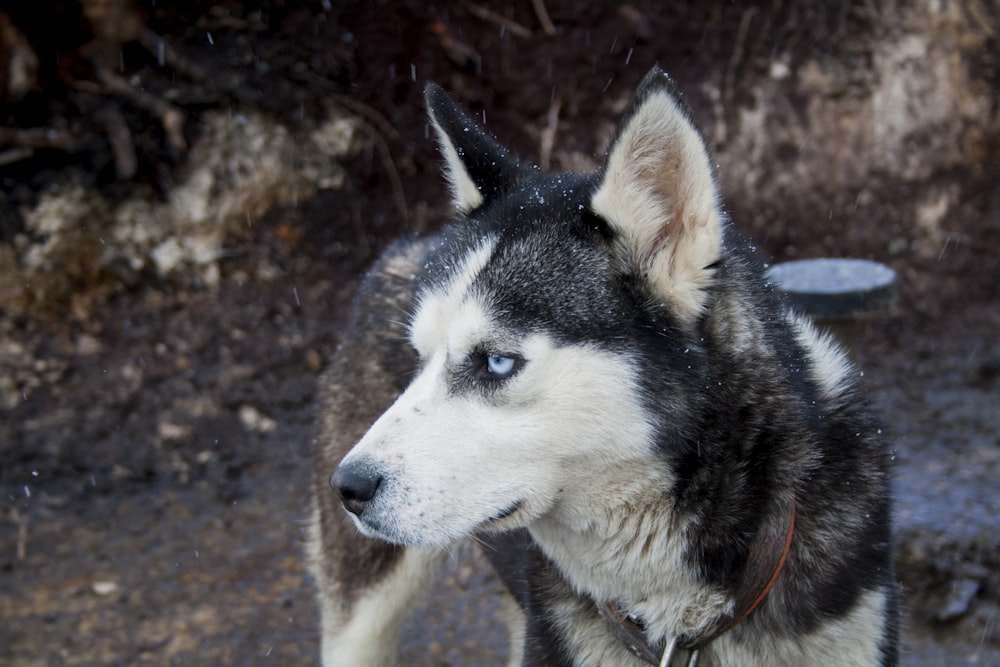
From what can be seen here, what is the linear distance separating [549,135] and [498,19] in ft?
2.88

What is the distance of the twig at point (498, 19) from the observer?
600 cm

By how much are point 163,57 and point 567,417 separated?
494cm

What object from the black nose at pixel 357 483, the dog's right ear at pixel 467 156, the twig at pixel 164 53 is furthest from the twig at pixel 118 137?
the black nose at pixel 357 483

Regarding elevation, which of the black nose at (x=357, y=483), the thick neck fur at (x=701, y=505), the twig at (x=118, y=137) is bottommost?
the twig at (x=118, y=137)

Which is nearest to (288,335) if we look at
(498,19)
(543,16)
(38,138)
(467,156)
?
(38,138)

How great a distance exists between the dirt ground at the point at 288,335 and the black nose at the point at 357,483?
2165 mm

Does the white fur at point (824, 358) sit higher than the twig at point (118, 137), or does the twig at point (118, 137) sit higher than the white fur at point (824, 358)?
the white fur at point (824, 358)

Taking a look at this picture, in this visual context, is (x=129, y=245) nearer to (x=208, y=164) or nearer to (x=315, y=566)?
(x=208, y=164)

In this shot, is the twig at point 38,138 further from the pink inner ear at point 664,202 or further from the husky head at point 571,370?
the pink inner ear at point 664,202

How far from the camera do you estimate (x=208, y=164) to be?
5.74m

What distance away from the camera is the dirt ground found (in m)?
3.95

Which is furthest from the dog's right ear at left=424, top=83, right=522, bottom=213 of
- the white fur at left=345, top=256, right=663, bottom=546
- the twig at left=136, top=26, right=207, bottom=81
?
the twig at left=136, top=26, right=207, bottom=81

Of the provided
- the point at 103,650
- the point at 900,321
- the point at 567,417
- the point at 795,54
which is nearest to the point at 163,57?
the point at 103,650

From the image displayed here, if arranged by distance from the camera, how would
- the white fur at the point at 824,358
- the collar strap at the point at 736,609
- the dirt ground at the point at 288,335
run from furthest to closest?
the dirt ground at the point at 288,335, the white fur at the point at 824,358, the collar strap at the point at 736,609
